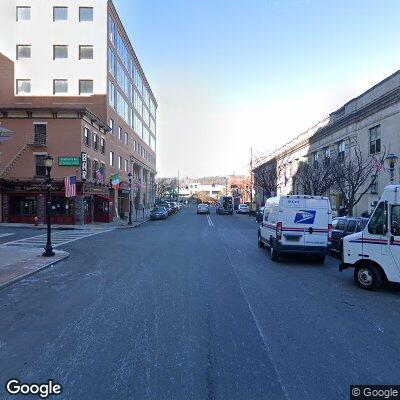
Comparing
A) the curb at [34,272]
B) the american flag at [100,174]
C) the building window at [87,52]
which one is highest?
the building window at [87,52]

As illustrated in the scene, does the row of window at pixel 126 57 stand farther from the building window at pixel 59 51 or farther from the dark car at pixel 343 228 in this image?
the dark car at pixel 343 228

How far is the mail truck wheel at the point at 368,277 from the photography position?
909cm

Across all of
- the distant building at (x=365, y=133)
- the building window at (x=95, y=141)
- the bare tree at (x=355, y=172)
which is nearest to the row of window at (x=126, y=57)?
the building window at (x=95, y=141)

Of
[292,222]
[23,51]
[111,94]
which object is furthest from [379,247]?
[23,51]

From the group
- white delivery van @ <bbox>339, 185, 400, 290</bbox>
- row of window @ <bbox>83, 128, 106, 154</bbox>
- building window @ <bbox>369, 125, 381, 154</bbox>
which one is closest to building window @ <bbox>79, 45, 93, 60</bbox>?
row of window @ <bbox>83, 128, 106, 154</bbox>

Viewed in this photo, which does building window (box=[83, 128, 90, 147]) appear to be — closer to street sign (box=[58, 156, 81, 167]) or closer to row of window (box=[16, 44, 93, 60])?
street sign (box=[58, 156, 81, 167])

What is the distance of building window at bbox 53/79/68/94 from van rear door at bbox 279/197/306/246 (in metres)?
35.3

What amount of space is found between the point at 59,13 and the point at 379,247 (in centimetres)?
4316

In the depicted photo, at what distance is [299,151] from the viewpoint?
49.1 metres

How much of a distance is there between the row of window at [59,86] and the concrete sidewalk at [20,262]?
28.1 meters

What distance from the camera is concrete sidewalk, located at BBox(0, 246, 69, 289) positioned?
10695 mm

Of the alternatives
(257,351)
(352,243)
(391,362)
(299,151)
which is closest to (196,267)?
(352,243)

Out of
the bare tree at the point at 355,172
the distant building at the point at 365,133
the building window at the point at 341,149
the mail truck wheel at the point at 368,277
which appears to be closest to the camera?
the mail truck wheel at the point at 368,277

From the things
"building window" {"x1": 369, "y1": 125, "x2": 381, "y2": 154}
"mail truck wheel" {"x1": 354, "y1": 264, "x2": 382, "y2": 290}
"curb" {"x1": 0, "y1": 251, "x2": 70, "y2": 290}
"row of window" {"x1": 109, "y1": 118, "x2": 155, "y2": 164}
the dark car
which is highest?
"row of window" {"x1": 109, "y1": 118, "x2": 155, "y2": 164}
